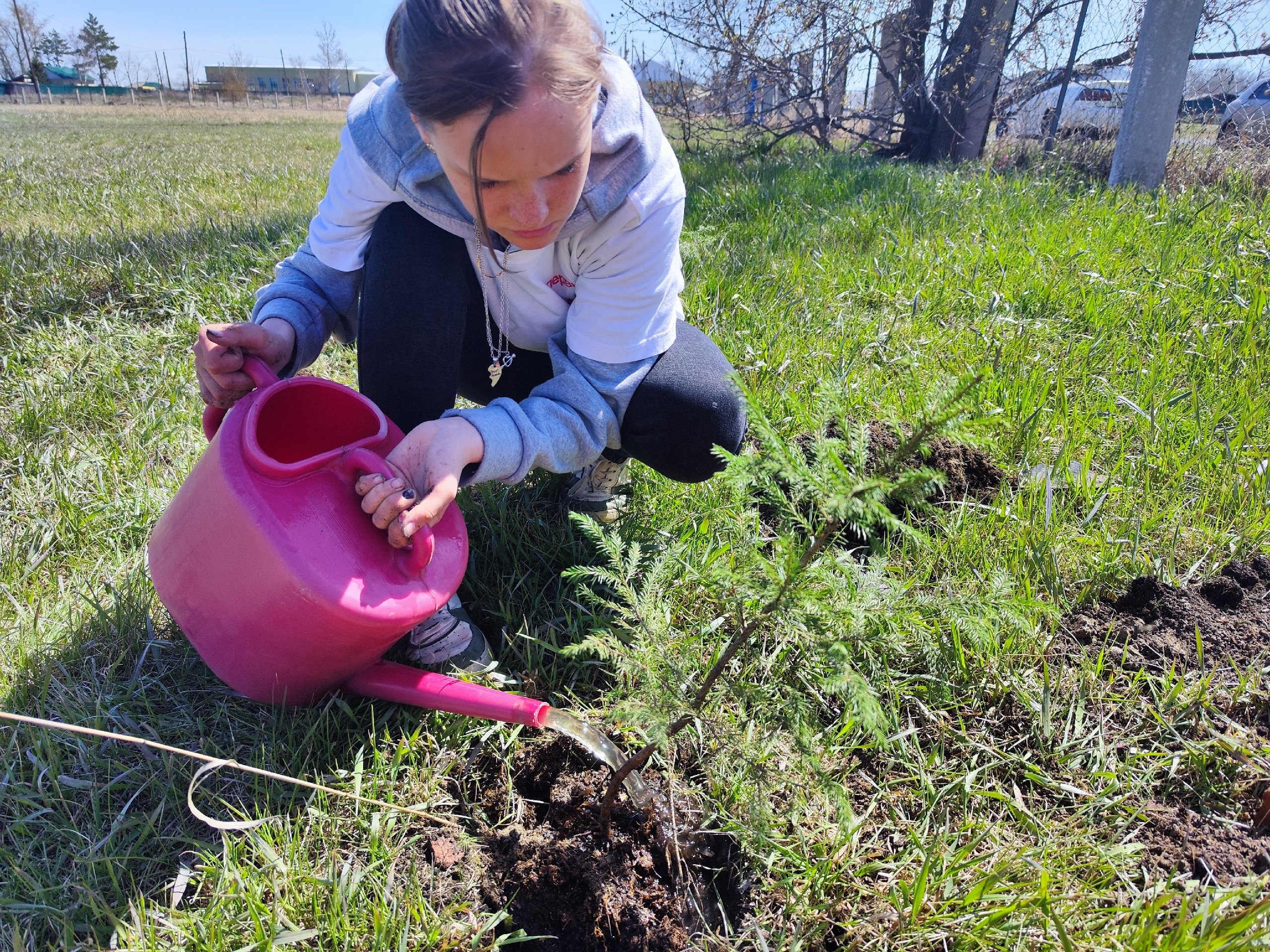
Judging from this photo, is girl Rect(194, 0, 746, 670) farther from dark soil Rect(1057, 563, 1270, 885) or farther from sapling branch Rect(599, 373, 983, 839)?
dark soil Rect(1057, 563, 1270, 885)

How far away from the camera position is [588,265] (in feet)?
5.36

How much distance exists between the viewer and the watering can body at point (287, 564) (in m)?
1.14

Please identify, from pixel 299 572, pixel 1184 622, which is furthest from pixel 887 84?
pixel 299 572

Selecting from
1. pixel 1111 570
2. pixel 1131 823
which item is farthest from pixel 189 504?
pixel 1111 570

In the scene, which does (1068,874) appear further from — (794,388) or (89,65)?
(89,65)

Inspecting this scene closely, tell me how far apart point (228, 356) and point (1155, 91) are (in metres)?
6.00

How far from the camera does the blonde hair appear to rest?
3.60ft

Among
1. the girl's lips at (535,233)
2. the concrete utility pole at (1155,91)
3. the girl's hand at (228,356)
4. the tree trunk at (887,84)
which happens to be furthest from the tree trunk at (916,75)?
the girl's hand at (228,356)

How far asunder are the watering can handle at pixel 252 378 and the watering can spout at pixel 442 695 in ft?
1.69

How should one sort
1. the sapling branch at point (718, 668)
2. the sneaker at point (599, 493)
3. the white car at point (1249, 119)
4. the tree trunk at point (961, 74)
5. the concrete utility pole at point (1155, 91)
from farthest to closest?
1. the tree trunk at point (961, 74)
2. the white car at point (1249, 119)
3. the concrete utility pole at point (1155, 91)
4. the sneaker at point (599, 493)
5. the sapling branch at point (718, 668)

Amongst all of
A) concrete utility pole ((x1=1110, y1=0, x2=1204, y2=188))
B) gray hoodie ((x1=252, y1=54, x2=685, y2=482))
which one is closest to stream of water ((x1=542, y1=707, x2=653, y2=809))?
gray hoodie ((x1=252, y1=54, x2=685, y2=482))

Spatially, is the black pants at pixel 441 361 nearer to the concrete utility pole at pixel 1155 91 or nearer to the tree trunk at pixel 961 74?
the concrete utility pole at pixel 1155 91

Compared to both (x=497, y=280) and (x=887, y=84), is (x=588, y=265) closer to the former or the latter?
(x=497, y=280)

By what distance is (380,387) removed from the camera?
66.7 inches
